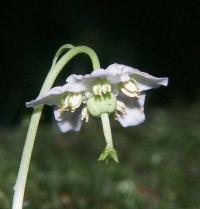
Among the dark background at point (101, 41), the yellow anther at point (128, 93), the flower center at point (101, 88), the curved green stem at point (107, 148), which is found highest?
the flower center at point (101, 88)

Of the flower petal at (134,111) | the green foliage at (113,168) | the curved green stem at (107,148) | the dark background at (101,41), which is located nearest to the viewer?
the curved green stem at (107,148)

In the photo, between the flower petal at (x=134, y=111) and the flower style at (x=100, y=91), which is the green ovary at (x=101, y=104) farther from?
the flower petal at (x=134, y=111)

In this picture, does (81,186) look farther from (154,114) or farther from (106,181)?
(154,114)

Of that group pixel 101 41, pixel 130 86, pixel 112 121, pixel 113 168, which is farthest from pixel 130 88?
pixel 101 41

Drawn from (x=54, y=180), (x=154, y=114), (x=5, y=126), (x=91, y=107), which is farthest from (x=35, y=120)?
(x=154, y=114)

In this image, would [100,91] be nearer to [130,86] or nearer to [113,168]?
[130,86]

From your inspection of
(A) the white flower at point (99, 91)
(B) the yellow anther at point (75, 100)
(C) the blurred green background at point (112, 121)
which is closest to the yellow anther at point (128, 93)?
(A) the white flower at point (99, 91)
